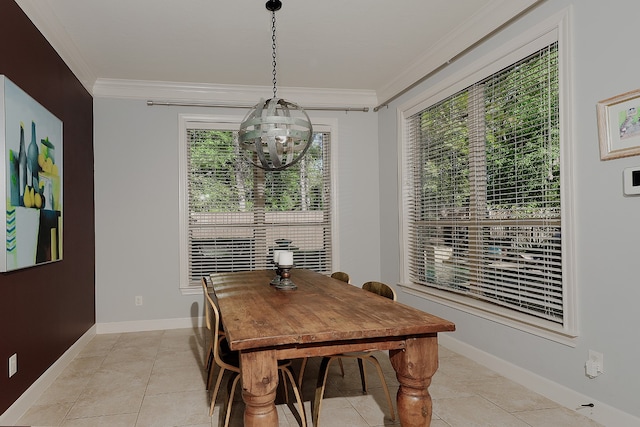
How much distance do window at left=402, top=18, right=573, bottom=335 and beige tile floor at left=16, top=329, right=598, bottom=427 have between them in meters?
0.49

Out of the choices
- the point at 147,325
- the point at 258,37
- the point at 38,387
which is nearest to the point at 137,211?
the point at 147,325

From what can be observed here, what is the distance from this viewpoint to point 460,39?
3.51 meters

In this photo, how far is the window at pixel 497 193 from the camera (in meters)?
2.74

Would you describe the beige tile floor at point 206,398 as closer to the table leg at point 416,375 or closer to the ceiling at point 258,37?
the table leg at point 416,375

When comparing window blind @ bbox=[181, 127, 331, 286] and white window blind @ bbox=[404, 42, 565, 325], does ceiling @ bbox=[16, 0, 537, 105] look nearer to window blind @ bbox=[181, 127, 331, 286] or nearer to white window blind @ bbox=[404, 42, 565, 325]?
white window blind @ bbox=[404, 42, 565, 325]

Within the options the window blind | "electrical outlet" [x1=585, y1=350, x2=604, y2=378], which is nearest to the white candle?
"electrical outlet" [x1=585, y1=350, x2=604, y2=378]

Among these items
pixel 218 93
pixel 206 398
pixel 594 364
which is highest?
pixel 218 93

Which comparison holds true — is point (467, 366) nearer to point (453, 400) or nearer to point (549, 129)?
point (453, 400)

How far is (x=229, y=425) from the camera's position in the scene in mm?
2365

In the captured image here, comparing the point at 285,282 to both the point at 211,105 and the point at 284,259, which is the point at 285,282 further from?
the point at 211,105

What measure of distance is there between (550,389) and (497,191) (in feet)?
4.48

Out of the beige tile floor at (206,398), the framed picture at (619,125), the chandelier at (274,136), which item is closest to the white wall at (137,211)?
the beige tile floor at (206,398)

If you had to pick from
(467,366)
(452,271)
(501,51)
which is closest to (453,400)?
(467,366)

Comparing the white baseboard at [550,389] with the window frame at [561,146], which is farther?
the window frame at [561,146]
